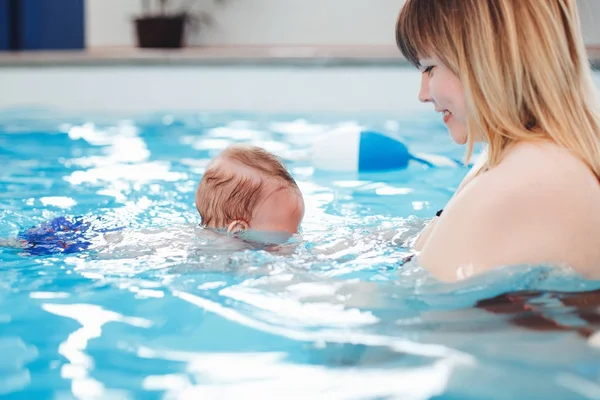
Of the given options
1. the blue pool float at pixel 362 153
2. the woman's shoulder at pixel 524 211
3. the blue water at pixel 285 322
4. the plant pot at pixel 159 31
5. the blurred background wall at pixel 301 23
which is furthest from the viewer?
the blurred background wall at pixel 301 23

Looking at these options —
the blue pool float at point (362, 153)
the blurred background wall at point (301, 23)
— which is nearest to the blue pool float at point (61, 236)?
the blue pool float at point (362, 153)

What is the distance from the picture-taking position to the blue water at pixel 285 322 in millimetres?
1157

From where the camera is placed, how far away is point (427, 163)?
297 centimetres

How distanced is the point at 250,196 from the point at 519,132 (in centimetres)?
71

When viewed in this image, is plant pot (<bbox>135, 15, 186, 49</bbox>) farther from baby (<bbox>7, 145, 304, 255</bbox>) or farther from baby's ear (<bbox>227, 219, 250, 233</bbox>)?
baby's ear (<bbox>227, 219, 250, 233</bbox>)

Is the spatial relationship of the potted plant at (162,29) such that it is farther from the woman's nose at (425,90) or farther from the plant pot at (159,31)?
the woman's nose at (425,90)

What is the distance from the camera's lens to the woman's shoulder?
4.43 ft

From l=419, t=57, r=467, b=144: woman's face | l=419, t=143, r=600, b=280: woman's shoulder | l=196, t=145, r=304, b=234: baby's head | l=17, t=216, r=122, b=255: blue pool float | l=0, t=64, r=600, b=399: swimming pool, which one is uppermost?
l=419, t=57, r=467, b=144: woman's face

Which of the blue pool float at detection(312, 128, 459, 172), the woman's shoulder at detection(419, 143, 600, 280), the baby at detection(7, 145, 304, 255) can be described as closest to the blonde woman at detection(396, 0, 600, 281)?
the woman's shoulder at detection(419, 143, 600, 280)

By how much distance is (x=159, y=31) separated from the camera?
641cm

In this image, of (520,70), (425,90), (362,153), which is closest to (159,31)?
(362,153)

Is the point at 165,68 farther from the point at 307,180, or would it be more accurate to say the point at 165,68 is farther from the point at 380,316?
the point at 380,316

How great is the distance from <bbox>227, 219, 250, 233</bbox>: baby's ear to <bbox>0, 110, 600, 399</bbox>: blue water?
0.24 feet

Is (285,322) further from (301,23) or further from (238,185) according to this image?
(301,23)
